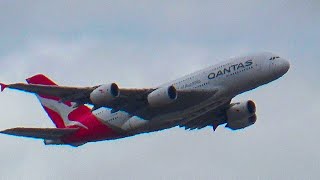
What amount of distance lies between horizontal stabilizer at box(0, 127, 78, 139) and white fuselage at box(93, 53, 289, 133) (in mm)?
6206

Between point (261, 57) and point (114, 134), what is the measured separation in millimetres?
11917

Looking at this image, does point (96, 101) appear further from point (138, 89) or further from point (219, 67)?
point (219, 67)

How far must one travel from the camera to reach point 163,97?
68.0 metres

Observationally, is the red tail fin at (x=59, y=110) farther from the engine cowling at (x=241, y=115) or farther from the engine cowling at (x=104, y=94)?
the engine cowling at (x=241, y=115)

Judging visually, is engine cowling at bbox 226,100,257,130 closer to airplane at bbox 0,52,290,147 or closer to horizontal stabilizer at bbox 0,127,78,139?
airplane at bbox 0,52,290,147

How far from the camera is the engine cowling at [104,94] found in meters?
67.2

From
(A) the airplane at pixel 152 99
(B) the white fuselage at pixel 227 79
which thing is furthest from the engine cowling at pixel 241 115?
(B) the white fuselage at pixel 227 79

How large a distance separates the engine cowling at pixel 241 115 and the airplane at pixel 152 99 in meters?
2.10

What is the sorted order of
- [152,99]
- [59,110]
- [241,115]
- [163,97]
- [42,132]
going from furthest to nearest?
1. [59,110]
2. [241,115]
3. [42,132]
4. [152,99]
5. [163,97]

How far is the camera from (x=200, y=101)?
68688mm

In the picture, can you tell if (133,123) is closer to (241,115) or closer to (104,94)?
(104,94)

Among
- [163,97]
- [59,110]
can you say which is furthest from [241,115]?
[59,110]

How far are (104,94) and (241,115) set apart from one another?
1295 cm

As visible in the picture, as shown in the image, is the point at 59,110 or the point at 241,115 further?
the point at 59,110
